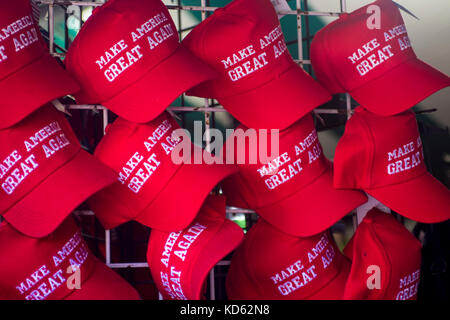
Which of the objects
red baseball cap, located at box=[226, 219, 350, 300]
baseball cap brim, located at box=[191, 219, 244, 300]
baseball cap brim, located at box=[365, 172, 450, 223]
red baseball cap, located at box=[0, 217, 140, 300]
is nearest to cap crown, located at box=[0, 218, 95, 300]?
red baseball cap, located at box=[0, 217, 140, 300]

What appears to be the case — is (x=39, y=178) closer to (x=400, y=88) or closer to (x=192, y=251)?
(x=192, y=251)

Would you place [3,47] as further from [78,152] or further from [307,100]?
[307,100]

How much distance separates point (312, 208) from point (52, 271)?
0.48 m

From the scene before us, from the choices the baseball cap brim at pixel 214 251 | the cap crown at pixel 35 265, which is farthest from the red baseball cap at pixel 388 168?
the cap crown at pixel 35 265

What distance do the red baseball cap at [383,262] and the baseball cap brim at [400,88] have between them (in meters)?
0.23

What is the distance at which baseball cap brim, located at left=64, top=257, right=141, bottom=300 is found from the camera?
30.3 inches

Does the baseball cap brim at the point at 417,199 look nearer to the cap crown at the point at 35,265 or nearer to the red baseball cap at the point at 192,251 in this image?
the red baseball cap at the point at 192,251

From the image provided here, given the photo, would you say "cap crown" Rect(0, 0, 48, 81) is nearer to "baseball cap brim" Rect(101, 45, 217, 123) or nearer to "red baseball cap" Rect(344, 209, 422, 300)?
"baseball cap brim" Rect(101, 45, 217, 123)

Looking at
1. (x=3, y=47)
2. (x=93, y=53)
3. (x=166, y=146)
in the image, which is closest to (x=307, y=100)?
(x=166, y=146)

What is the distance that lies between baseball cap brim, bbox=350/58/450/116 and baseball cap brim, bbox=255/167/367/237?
184 mm

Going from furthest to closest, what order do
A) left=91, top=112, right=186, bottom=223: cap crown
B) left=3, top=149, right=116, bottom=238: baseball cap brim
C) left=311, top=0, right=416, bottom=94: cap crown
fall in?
left=311, top=0, right=416, bottom=94: cap crown → left=91, top=112, right=186, bottom=223: cap crown → left=3, top=149, right=116, bottom=238: baseball cap brim

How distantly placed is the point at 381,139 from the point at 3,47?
0.71m

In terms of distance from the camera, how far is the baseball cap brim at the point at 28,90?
0.73 metres

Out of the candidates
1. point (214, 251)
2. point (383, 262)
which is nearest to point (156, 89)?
point (214, 251)
